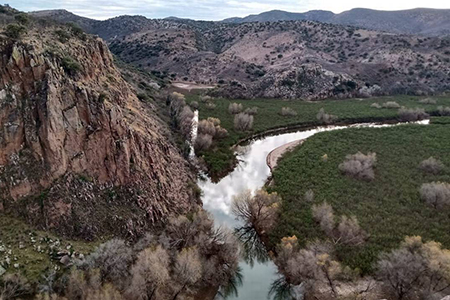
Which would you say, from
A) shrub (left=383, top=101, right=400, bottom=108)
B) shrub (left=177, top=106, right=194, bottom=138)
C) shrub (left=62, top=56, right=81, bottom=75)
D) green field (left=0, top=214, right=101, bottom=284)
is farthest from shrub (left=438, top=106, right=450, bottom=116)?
green field (left=0, top=214, right=101, bottom=284)

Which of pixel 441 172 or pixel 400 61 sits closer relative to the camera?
pixel 441 172

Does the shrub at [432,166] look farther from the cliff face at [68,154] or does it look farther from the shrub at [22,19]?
the shrub at [22,19]

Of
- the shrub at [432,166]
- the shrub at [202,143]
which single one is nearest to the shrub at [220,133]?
the shrub at [202,143]

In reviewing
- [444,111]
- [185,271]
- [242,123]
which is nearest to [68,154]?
[185,271]

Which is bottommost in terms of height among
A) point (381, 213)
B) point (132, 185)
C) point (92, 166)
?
point (381, 213)

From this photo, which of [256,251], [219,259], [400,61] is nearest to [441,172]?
[256,251]

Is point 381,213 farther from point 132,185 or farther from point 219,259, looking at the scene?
point 132,185

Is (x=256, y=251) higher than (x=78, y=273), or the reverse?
(x=78, y=273)
